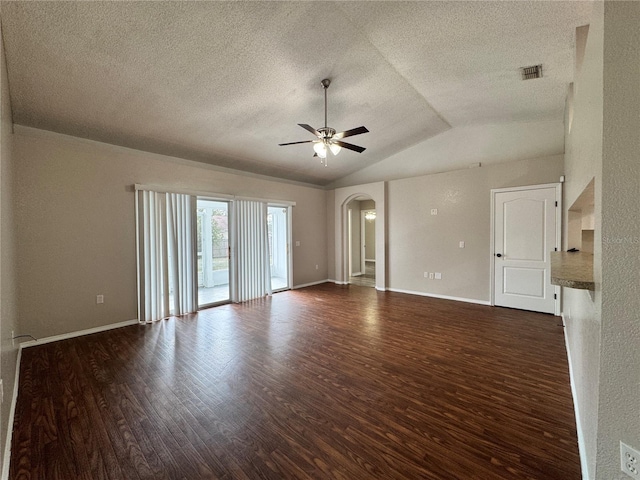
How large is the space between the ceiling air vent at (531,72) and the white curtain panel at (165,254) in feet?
16.4

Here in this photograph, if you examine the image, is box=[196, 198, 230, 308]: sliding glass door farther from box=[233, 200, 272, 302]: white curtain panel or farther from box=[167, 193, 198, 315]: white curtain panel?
box=[167, 193, 198, 315]: white curtain panel

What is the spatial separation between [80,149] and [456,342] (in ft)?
18.2

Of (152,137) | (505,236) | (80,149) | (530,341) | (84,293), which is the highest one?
(152,137)

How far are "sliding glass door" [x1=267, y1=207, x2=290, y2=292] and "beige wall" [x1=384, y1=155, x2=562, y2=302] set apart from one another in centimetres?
247

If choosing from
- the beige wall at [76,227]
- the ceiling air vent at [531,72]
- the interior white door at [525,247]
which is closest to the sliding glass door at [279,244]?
the beige wall at [76,227]

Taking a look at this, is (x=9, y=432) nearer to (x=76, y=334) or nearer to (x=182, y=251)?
(x=76, y=334)

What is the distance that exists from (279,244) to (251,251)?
6.27 feet

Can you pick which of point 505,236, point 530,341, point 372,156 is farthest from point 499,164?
point 530,341

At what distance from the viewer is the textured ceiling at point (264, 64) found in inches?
88.5

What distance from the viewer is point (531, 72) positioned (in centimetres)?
316

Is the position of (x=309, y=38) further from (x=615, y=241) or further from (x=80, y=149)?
(x=80, y=149)

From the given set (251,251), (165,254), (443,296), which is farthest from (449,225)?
(165,254)

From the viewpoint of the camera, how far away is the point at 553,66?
9.87 ft

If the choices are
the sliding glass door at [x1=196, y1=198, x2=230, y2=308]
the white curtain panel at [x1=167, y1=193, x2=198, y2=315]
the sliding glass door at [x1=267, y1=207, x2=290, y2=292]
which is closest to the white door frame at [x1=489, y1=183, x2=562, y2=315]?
the sliding glass door at [x1=267, y1=207, x2=290, y2=292]
